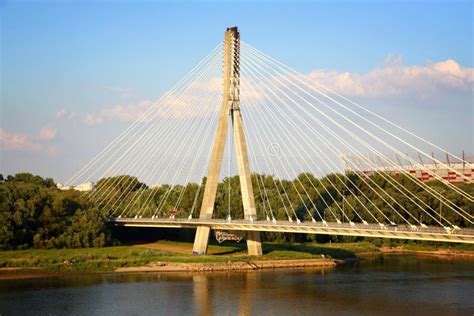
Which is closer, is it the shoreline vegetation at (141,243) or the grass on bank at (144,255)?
the grass on bank at (144,255)

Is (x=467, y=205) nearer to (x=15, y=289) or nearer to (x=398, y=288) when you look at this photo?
(x=398, y=288)

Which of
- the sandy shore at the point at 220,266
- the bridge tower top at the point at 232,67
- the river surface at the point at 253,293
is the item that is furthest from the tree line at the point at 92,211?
the bridge tower top at the point at 232,67

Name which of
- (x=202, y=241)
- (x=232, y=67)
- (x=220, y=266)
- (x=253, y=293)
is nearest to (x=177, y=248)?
(x=202, y=241)

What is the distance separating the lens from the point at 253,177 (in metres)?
74.7

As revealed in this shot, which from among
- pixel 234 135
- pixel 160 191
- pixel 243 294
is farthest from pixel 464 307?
pixel 160 191

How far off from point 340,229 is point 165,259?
13609 mm

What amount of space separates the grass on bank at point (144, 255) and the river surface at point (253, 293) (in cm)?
295

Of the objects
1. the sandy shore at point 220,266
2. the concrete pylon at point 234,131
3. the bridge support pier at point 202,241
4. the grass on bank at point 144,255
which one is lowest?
the sandy shore at point 220,266

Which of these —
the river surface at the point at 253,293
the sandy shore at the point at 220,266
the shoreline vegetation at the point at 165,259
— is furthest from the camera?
the sandy shore at the point at 220,266

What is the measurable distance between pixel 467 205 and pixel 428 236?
99.8 feet

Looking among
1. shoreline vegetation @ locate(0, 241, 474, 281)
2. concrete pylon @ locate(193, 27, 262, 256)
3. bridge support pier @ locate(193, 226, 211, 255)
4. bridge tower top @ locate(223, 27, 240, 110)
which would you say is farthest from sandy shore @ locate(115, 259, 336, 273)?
bridge tower top @ locate(223, 27, 240, 110)

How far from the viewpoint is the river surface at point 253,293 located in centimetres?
3188

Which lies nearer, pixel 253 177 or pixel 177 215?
pixel 177 215

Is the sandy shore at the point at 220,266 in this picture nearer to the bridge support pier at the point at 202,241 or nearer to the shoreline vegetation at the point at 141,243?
the shoreline vegetation at the point at 141,243
